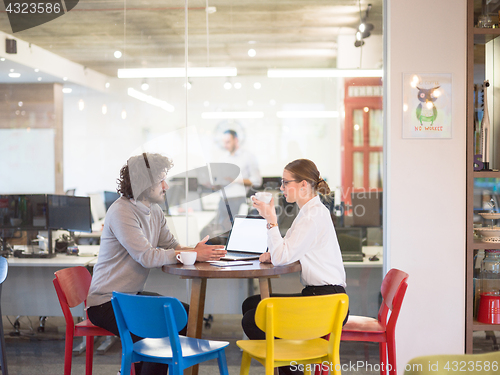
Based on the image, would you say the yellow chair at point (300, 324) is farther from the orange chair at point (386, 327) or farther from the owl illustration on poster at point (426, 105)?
the owl illustration on poster at point (426, 105)

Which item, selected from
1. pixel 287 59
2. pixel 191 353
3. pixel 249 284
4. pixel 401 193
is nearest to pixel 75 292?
pixel 191 353

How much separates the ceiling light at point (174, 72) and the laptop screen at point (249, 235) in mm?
1545

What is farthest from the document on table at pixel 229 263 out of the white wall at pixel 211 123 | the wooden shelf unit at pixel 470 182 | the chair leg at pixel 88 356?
the wooden shelf unit at pixel 470 182

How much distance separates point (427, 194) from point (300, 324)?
66.9 inches

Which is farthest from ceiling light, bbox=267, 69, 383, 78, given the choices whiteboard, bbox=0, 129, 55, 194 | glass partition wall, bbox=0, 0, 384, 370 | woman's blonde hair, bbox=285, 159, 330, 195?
whiteboard, bbox=0, 129, 55, 194

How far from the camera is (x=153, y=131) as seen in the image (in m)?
3.79

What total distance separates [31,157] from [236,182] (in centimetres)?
180

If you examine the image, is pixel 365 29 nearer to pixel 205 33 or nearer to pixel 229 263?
pixel 205 33

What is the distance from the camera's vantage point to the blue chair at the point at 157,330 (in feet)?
6.06

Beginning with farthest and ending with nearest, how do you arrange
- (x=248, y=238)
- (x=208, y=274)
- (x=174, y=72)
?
1. (x=174, y=72)
2. (x=248, y=238)
3. (x=208, y=274)

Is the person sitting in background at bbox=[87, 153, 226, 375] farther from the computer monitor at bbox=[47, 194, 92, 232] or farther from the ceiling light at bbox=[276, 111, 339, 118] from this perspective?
the ceiling light at bbox=[276, 111, 339, 118]

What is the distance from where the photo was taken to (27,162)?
155 inches

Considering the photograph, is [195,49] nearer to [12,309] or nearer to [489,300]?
[12,309]

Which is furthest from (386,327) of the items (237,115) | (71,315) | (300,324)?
(237,115)
